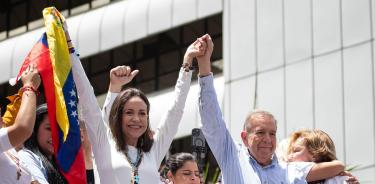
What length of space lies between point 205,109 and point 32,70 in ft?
4.46

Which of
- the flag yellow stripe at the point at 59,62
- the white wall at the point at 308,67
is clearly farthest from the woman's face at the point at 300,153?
the white wall at the point at 308,67

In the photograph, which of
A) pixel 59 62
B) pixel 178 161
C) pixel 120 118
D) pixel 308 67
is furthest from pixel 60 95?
pixel 308 67

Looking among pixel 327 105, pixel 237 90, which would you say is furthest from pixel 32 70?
pixel 237 90

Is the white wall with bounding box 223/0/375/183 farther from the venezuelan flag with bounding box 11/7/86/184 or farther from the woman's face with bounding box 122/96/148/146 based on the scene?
the venezuelan flag with bounding box 11/7/86/184

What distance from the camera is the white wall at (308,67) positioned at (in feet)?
73.0

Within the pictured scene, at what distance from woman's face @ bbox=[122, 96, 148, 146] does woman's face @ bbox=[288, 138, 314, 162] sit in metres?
1.38

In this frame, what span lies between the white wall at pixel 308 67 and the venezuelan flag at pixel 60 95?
1375cm

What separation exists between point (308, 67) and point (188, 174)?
14.2 metres

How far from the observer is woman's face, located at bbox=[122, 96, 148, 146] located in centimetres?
812

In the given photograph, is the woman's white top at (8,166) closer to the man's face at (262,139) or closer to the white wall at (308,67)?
the man's face at (262,139)

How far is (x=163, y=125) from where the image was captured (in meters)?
8.45

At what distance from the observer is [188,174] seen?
31.3ft

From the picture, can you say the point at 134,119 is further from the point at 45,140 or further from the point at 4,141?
the point at 4,141

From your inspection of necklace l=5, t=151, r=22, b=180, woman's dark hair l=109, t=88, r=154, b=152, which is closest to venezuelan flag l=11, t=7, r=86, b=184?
woman's dark hair l=109, t=88, r=154, b=152
